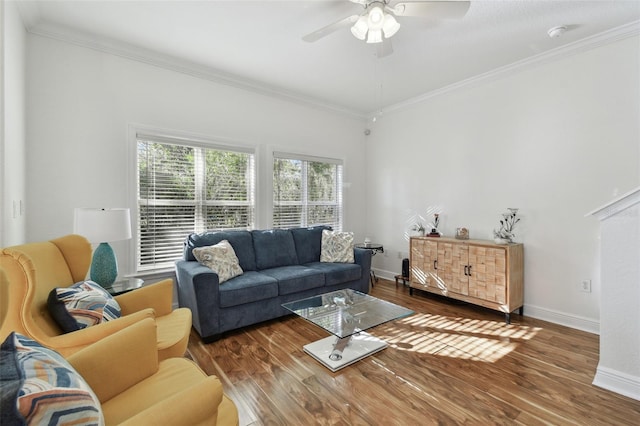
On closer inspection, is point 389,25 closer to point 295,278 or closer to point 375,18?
point 375,18

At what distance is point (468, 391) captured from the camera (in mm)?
1989

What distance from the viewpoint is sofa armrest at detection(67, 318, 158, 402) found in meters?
1.24

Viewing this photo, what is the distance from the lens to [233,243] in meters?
3.47

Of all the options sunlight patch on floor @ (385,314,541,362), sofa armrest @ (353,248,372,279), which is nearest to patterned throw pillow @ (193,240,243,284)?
sofa armrest @ (353,248,372,279)

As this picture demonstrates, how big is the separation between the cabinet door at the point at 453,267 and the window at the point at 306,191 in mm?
1852

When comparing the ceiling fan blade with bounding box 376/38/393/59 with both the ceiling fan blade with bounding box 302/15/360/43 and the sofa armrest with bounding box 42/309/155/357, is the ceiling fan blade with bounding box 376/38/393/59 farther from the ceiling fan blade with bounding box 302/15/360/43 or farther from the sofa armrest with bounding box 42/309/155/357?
the sofa armrest with bounding box 42/309/155/357

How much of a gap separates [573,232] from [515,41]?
2.05 m

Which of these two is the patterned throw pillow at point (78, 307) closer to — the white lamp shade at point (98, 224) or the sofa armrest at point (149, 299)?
the sofa armrest at point (149, 299)

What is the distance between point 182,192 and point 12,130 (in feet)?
4.98

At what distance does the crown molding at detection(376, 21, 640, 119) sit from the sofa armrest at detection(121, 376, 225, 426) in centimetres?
423

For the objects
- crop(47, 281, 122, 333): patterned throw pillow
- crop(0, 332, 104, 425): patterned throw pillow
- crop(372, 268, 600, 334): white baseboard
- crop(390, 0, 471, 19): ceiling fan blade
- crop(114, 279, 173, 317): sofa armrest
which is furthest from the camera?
crop(372, 268, 600, 334): white baseboard

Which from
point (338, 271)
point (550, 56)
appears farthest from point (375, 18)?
point (338, 271)

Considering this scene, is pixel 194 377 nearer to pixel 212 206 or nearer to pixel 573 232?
pixel 212 206

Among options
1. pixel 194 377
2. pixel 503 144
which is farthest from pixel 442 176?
pixel 194 377
